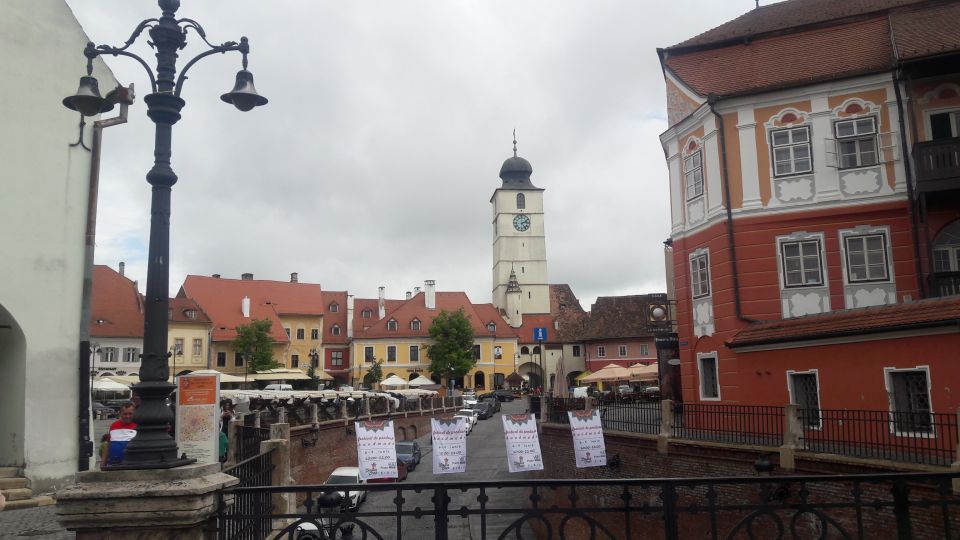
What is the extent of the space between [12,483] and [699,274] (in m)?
17.7

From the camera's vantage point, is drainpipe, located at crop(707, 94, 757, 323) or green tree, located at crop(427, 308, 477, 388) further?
green tree, located at crop(427, 308, 477, 388)

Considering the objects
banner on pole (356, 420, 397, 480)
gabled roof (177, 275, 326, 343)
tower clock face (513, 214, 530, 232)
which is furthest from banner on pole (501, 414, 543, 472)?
tower clock face (513, 214, 530, 232)

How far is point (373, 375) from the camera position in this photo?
76188 mm

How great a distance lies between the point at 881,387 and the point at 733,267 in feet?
20.2

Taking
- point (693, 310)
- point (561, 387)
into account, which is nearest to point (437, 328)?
point (561, 387)

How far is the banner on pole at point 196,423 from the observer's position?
947cm

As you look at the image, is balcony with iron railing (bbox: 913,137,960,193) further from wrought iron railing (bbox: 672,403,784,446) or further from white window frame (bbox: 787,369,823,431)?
wrought iron railing (bbox: 672,403,784,446)

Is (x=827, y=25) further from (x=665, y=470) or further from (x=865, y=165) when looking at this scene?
(x=665, y=470)

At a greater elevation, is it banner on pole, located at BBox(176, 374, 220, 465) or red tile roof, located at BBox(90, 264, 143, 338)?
red tile roof, located at BBox(90, 264, 143, 338)

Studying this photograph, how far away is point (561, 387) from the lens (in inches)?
1359

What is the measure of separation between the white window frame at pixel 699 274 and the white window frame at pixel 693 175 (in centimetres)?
178

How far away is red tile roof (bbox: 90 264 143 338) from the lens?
54656 millimetres

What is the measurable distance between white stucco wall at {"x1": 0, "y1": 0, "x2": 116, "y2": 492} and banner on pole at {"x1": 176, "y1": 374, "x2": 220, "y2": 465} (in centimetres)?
743

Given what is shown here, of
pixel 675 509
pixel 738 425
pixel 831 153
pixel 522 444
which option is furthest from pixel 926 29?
pixel 675 509
